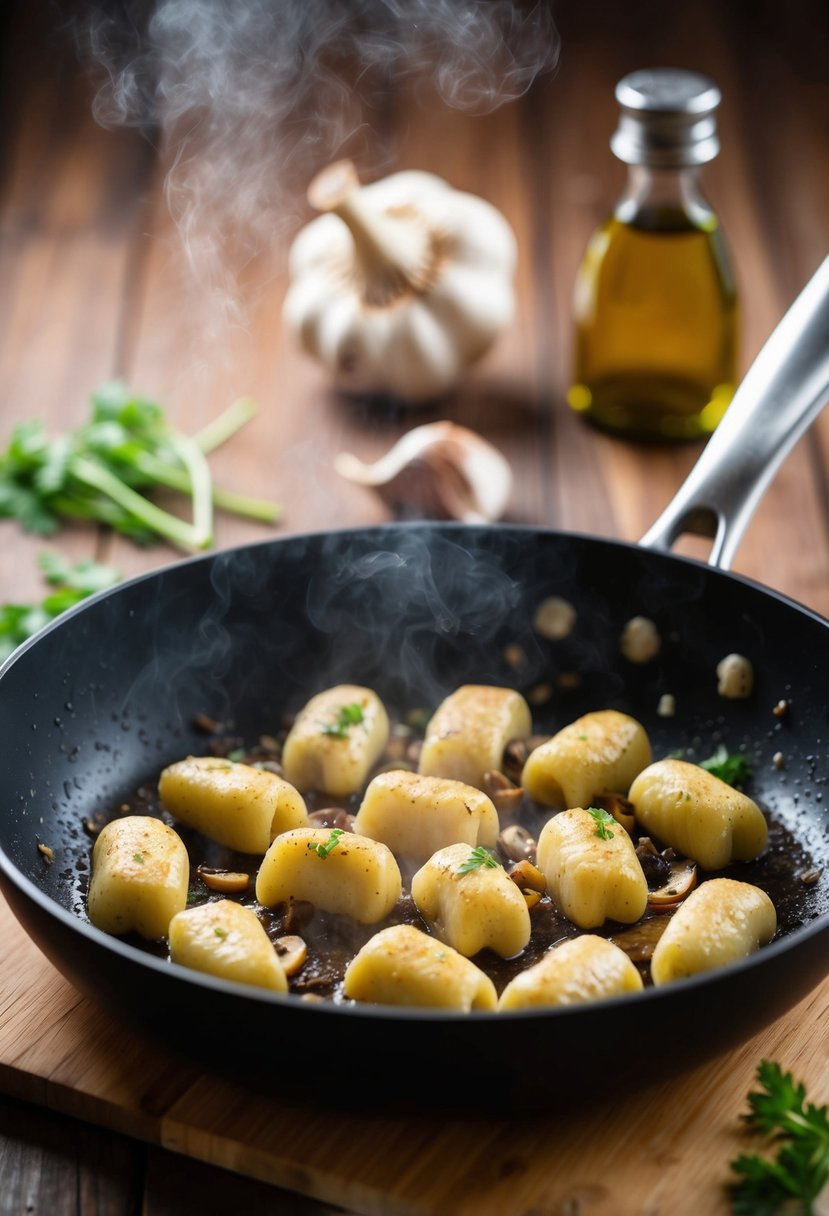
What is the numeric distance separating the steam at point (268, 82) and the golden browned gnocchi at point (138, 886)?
214 centimetres

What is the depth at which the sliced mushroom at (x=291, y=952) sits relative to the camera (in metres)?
1.65

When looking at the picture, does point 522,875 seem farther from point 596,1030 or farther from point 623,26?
point 623,26

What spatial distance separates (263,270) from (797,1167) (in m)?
2.88

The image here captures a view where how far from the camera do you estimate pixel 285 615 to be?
90.9 inches

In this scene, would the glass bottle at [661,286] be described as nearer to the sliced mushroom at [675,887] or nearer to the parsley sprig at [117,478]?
the parsley sprig at [117,478]

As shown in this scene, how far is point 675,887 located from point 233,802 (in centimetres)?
61

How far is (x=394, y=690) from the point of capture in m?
2.33

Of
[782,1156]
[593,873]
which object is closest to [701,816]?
[593,873]

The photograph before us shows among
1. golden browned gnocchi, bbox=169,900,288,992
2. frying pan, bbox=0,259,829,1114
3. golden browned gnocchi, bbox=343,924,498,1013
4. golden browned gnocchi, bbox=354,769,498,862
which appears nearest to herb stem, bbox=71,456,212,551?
frying pan, bbox=0,259,829,1114

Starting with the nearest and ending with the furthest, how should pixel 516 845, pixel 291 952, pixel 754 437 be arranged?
pixel 291 952, pixel 516 845, pixel 754 437

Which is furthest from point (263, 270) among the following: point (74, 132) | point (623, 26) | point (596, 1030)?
point (596, 1030)

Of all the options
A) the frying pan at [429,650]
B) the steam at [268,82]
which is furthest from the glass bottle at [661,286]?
the steam at [268,82]

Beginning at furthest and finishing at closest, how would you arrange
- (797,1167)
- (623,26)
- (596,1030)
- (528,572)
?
1. (623,26)
2. (528,572)
3. (797,1167)
4. (596,1030)

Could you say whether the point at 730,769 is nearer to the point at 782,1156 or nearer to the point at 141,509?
the point at 782,1156
